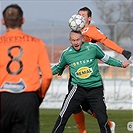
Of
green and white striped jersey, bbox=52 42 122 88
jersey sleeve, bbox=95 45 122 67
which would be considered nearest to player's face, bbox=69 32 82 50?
green and white striped jersey, bbox=52 42 122 88

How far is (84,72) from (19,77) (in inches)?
136

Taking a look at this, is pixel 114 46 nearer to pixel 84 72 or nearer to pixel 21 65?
pixel 84 72

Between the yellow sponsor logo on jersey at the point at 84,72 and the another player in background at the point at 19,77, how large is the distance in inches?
130

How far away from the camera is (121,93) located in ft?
79.6

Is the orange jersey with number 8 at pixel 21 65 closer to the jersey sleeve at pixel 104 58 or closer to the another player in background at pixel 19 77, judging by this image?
the another player in background at pixel 19 77

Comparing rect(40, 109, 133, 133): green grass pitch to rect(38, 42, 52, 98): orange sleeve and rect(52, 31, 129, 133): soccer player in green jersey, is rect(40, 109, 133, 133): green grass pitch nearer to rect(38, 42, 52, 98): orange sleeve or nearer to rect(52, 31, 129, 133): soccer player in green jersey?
rect(52, 31, 129, 133): soccer player in green jersey

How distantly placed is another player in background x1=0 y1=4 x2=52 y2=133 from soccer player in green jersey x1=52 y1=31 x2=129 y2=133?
3223mm

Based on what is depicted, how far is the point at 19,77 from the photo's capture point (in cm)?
741

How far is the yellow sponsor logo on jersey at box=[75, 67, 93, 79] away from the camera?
10781mm

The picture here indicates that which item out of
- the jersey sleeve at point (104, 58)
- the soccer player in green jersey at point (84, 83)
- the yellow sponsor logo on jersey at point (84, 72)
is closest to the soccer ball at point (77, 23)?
the soccer player in green jersey at point (84, 83)

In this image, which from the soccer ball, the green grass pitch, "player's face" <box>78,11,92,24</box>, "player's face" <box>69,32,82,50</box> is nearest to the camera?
"player's face" <box>69,32,82,50</box>

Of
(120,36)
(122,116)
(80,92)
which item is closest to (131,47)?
(120,36)

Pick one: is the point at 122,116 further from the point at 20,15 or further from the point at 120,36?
the point at 20,15

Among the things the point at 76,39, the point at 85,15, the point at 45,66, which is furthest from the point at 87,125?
the point at 45,66
